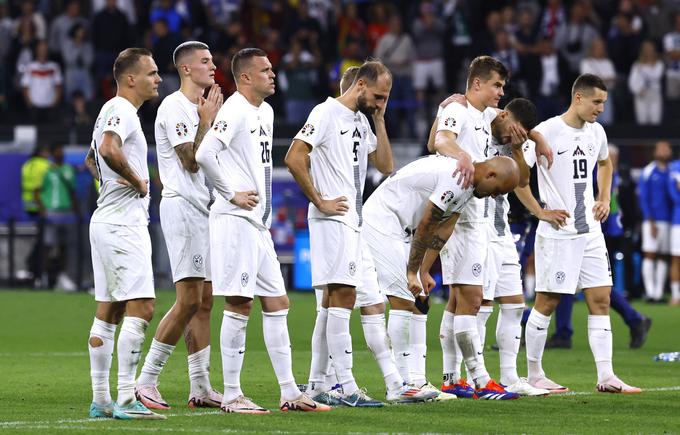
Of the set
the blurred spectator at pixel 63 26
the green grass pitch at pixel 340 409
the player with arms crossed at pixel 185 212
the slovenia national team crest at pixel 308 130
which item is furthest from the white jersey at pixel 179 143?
the blurred spectator at pixel 63 26

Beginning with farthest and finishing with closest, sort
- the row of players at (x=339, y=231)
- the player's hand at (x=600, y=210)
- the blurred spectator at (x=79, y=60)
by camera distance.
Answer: the blurred spectator at (x=79, y=60)
the player's hand at (x=600, y=210)
the row of players at (x=339, y=231)

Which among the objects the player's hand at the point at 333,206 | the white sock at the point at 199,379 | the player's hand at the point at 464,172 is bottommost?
the white sock at the point at 199,379

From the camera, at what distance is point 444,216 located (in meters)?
10.5

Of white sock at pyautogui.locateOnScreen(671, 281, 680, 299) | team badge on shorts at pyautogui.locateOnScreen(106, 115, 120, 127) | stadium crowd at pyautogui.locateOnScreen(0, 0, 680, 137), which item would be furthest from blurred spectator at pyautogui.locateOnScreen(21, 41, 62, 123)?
team badge on shorts at pyautogui.locateOnScreen(106, 115, 120, 127)

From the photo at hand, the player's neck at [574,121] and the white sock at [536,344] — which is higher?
the player's neck at [574,121]

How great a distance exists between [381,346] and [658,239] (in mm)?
13456

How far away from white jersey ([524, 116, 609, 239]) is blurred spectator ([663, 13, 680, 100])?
15.1 meters

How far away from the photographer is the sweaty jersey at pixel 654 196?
2267cm

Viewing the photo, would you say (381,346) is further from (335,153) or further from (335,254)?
(335,153)

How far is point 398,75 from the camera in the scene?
2666 cm

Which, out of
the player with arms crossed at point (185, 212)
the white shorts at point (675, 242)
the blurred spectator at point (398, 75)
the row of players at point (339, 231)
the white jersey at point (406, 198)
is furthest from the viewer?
the blurred spectator at point (398, 75)

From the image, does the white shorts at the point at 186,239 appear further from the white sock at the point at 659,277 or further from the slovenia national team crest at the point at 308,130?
the white sock at the point at 659,277

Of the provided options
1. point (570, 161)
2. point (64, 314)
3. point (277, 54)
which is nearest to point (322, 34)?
point (277, 54)

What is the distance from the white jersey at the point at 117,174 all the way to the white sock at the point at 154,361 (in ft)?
3.73
